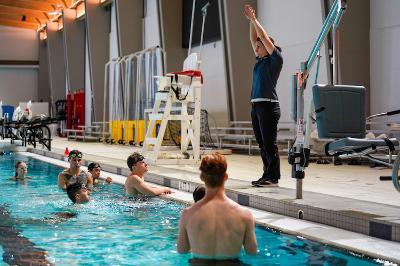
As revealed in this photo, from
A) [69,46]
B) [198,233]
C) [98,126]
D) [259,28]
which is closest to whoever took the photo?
[198,233]

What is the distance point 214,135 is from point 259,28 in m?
9.17

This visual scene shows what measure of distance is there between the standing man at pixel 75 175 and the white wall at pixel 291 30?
5.99 meters

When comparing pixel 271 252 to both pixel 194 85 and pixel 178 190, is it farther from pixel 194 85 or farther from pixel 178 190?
pixel 194 85

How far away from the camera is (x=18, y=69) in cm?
3341

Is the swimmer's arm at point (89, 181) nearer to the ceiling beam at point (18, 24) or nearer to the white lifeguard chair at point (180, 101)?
the white lifeguard chair at point (180, 101)

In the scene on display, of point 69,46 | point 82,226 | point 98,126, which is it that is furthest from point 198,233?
point 69,46

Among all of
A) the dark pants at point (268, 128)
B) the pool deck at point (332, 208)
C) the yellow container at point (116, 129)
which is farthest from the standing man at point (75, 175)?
the yellow container at point (116, 129)

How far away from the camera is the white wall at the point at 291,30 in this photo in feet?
38.1

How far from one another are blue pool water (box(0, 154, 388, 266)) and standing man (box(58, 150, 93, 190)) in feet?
0.68

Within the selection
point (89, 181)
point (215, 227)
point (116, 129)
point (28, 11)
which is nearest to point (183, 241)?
point (215, 227)

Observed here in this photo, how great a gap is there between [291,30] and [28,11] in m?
20.6

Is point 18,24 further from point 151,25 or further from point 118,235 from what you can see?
point 118,235

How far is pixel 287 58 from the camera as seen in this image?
41.3 ft

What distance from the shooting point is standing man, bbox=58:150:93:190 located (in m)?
6.01
